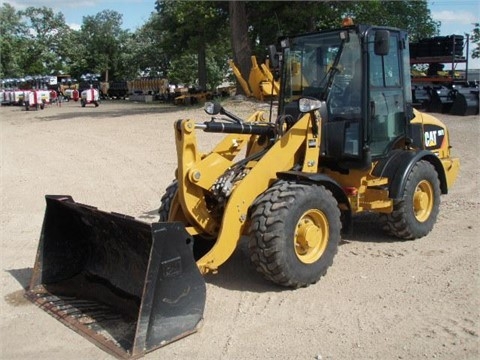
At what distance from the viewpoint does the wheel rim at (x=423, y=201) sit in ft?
21.0

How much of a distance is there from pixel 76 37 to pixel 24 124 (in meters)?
41.3

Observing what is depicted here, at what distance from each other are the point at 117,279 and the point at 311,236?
1733 millimetres

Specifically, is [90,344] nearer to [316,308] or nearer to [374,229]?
[316,308]

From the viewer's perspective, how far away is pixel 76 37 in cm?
5922

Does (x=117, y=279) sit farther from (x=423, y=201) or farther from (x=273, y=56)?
(x=423, y=201)

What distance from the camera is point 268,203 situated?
4715 millimetres

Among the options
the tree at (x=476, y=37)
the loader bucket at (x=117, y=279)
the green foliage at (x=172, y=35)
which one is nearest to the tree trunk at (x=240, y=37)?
the green foliage at (x=172, y=35)

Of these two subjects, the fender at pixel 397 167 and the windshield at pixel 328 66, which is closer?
the windshield at pixel 328 66

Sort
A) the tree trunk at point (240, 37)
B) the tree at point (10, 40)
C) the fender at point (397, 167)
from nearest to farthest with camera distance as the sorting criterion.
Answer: the fender at point (397, 167), the tree trunk at point (240, 37), the tree at point (10, 40)

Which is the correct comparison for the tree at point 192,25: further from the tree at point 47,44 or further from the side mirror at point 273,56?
the tree at point 47,44

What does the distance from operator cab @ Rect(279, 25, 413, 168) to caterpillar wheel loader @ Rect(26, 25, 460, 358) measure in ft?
0.04

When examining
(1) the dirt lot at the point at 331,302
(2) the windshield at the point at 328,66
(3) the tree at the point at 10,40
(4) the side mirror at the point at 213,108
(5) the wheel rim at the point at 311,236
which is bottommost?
(1) the dirt lot at the point at 331,302

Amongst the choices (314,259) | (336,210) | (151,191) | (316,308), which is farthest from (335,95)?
(151,191)

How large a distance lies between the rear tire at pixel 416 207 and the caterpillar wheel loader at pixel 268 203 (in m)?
0.02
